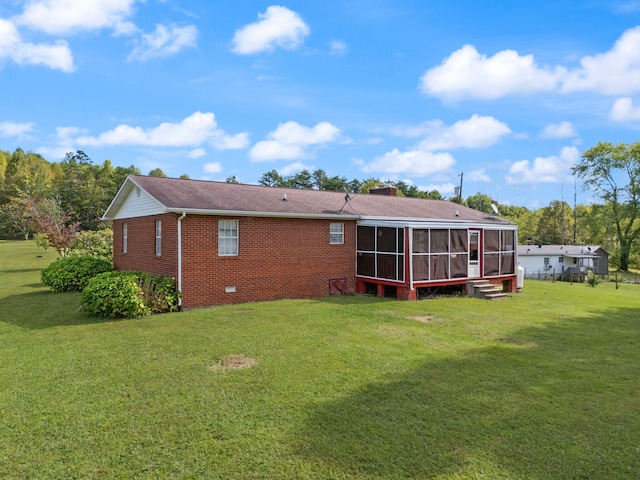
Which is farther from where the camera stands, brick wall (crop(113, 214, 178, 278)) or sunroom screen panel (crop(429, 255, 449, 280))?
sunroom screen panel (crop(429, 255, 449, 280))

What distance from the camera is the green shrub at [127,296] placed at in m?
11.0

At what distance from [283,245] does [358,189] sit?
51.3m

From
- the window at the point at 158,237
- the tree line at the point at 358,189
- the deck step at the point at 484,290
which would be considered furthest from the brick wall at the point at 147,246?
the tree line at the point at 358,189

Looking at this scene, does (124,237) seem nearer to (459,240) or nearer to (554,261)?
(459,240)

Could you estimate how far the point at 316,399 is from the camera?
5730 millimetres

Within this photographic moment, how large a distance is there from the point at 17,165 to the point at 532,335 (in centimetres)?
7351

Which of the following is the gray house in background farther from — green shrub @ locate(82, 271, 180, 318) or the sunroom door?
green shrub @ locate(82, 271, 180, 318)

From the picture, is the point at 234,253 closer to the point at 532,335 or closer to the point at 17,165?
the point at 532,335

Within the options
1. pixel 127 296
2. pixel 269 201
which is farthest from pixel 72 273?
pixel 269 201

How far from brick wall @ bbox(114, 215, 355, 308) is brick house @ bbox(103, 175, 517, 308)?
3 cm

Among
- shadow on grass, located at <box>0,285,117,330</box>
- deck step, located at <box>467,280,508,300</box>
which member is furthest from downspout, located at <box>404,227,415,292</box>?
shadow on grass, located at <box>0,285,117,330</box>

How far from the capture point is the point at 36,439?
4.61m

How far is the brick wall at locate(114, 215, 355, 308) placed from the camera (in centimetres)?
1287

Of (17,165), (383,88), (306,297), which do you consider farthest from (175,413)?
(17,165)
